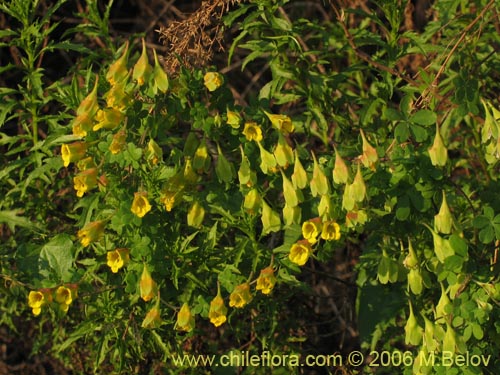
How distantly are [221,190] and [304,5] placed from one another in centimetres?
242

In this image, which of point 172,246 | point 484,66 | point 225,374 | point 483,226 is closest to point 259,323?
point 225,374

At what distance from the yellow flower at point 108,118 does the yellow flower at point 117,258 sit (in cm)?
35

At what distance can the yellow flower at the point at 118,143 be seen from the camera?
2.18 m

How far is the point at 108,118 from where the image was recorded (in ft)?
7.27

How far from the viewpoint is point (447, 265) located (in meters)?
2.16

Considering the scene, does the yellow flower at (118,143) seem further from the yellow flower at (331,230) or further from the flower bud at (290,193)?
the yellow flower at (331,230)

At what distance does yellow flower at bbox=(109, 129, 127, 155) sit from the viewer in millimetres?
2184

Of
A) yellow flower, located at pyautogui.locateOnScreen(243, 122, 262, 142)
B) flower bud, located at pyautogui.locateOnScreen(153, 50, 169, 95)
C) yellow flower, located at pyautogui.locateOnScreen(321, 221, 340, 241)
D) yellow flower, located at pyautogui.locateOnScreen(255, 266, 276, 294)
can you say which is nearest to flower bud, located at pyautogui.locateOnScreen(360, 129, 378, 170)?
yellow flower, located at pyautogui.locateOnScreen(321, 221, 340, 241)

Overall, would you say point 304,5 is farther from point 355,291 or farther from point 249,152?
point 249,152

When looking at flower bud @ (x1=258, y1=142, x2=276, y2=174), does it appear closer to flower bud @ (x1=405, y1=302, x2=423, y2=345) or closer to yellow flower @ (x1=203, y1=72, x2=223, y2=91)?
yellow flower @ (x1=203, y1=72, x2=223, y2=91)

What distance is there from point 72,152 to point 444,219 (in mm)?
1022

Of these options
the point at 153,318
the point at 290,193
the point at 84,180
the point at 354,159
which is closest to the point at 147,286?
the point at 153,318

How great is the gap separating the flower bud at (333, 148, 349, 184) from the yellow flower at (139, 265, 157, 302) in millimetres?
568

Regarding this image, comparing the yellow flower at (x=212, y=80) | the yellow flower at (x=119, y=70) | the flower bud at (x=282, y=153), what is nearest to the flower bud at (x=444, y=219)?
the flower bud at (x=282, y=153)
